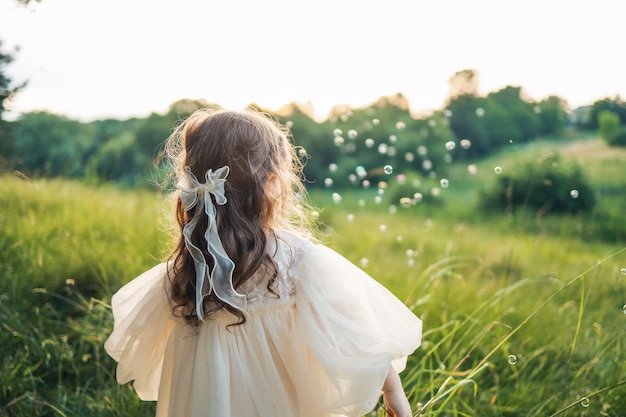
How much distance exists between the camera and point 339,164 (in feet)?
21.3

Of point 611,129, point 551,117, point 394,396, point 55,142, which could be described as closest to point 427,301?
point 394,396

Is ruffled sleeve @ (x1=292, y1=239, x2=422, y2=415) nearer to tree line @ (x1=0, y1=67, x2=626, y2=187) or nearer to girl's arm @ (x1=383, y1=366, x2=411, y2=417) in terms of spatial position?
girl's arm @ (x1=383, y1=366, x2=411, y2=417)

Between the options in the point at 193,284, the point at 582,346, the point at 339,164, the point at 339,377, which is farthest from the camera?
the point at 339,164

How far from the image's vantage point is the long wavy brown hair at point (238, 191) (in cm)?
191

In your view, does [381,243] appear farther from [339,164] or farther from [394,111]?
[394,111]

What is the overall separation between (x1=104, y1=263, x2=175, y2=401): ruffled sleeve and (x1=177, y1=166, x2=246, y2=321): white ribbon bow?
22cm

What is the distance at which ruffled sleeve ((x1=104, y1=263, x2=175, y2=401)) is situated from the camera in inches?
81.8

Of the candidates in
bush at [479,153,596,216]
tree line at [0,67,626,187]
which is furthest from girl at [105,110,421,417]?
bush at [479,153,596,216]

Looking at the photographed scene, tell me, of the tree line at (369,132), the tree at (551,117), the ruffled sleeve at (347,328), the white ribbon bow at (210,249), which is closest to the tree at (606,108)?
the tree line at (369,132)

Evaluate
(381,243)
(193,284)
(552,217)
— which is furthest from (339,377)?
(552,217)

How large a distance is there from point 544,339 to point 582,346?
6.6 inches

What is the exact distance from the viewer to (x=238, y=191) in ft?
6.41

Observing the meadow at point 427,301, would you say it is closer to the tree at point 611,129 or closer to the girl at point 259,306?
the girl at point 259,306

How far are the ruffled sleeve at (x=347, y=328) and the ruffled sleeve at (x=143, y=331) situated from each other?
475mm
